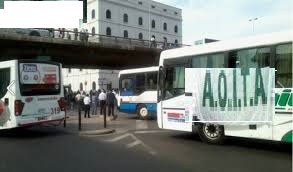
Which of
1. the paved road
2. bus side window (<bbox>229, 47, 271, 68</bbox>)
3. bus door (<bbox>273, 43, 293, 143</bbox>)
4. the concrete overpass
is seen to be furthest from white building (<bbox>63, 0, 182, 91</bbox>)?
bus door (<bbox>273, 43, 293, 143</bbox>)

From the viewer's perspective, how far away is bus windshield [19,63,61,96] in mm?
14852

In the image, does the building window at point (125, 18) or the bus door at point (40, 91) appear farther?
the building window at point (125, 18)

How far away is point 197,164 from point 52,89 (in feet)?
27.9

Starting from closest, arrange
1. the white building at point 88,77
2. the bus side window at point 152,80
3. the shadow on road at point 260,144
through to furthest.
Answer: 1. the shadow on road at point 260,144
2. the bus side window at point 152,80
3. the white building at point 88,77

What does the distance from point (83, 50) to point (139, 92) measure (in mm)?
21097

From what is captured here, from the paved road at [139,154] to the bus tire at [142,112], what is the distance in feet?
25.5

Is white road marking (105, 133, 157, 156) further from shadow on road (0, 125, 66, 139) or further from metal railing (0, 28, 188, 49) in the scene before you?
metal railing (0, 28, 188, 49)

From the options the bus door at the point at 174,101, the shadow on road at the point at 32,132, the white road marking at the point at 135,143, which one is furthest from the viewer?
the shadow on road at the point at 32,132

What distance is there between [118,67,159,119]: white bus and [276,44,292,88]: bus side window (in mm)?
12222

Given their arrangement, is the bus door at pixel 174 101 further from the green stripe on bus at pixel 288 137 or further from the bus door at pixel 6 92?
the bus door at pixel 6 92

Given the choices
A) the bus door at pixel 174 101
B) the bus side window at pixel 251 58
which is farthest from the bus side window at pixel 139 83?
the bus side window at pixel 251 58

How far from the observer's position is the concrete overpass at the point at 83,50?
37.7m

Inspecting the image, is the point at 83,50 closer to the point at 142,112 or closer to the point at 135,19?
the point at 142,112

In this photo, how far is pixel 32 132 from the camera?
16859mm
